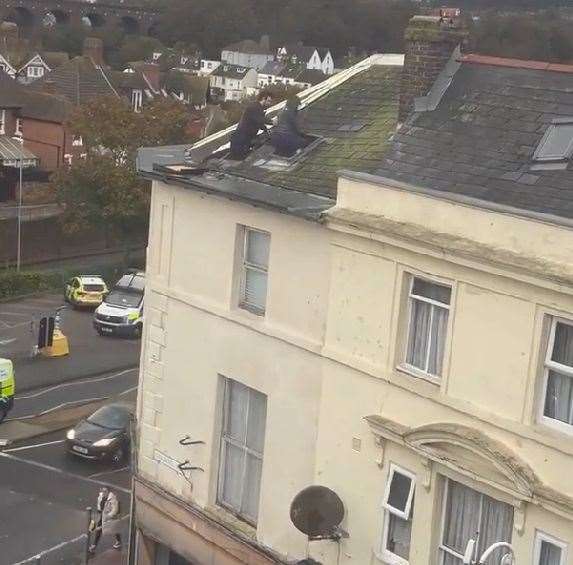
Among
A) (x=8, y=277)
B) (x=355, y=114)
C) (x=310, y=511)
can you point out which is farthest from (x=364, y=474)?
(x=8, y=277)

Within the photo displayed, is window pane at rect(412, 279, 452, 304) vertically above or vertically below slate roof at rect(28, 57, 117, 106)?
below

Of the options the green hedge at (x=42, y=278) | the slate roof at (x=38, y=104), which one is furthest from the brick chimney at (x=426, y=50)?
the slate roof at (x=38, y=104)

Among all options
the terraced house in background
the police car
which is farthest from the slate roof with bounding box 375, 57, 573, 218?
the police car

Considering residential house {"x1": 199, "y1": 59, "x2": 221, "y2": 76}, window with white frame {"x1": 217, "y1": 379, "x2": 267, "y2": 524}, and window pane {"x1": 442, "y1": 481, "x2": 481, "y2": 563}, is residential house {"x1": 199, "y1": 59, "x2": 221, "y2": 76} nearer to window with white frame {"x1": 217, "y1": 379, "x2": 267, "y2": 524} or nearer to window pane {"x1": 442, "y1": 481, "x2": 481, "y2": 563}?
window with white frame {"x1": 217, "y1": 379, "x2": 267, "y2": 524}

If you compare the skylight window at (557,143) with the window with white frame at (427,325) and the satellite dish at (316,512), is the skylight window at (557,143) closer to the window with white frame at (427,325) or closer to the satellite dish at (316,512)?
the window with white frame at (427,325)

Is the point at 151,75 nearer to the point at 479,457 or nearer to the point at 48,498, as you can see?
the point at 48,498

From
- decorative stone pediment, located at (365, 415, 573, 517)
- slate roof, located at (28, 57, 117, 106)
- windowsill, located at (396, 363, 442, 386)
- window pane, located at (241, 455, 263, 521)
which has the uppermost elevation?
slate roof, located at (28, 57, 117, 106)

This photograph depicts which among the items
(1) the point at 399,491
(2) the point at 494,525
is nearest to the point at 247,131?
(1) the point at 399,491

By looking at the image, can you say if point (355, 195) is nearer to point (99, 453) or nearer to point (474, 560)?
point (474, 560)
